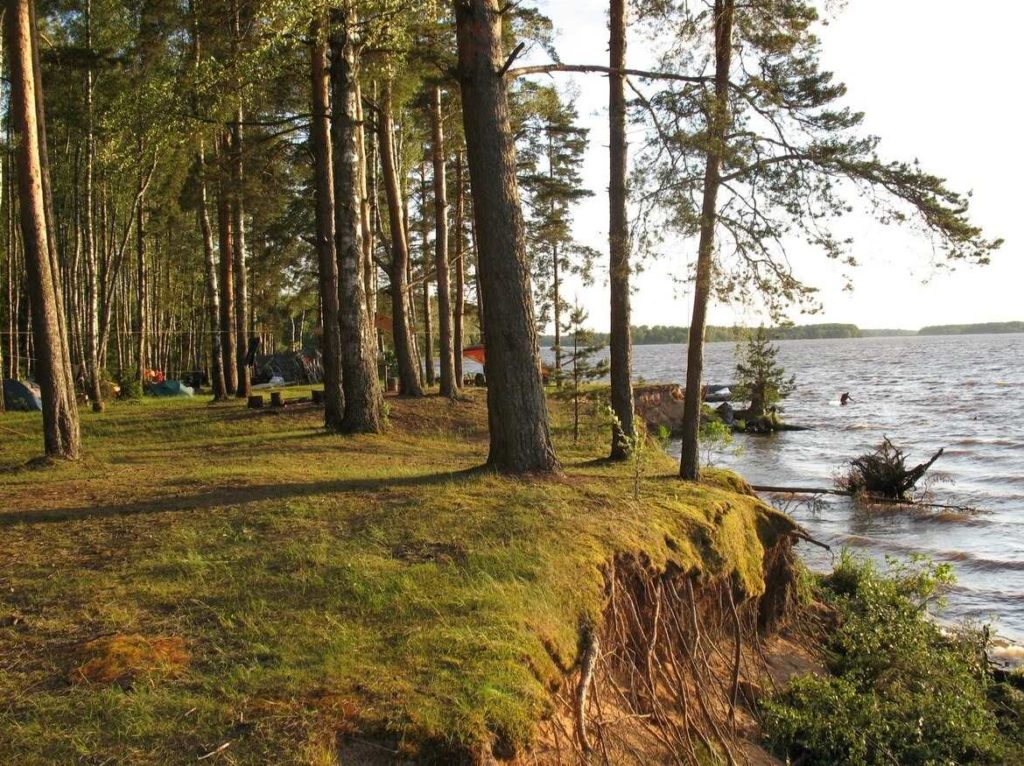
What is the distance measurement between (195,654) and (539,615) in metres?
2.01

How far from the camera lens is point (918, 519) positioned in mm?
15727

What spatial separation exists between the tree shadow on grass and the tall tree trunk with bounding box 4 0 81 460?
3075mm

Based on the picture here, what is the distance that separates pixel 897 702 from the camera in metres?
6.65

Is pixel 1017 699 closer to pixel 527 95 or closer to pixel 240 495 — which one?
pixel 240 495

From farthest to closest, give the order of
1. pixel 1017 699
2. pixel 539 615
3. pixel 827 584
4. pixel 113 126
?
1. pixel 113 126
2. pixel 827 584
3. pixel 1017 699
4. pixel 539 615

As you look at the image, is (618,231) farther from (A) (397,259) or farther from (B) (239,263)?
(B) (239,263)

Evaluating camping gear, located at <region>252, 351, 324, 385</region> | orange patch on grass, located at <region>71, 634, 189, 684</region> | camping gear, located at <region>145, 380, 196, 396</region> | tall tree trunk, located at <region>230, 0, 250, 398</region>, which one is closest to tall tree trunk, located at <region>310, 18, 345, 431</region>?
tall tree trunk, located at <region>230, 0, 250, 398</region>

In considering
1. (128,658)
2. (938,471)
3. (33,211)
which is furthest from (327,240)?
(938,471)

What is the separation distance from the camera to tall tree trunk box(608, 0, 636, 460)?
10391 mm

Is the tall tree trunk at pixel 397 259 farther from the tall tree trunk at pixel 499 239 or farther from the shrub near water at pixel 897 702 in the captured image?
the shrub near water at pixel 897 702

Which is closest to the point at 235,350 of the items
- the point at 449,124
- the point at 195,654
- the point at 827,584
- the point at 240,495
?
the point at 449,124

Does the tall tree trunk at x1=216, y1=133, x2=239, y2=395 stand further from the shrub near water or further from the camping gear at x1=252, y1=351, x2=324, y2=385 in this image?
the shrub near water

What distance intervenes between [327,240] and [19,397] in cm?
1137

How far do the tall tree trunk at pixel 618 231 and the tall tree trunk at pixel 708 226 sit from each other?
835 mm
